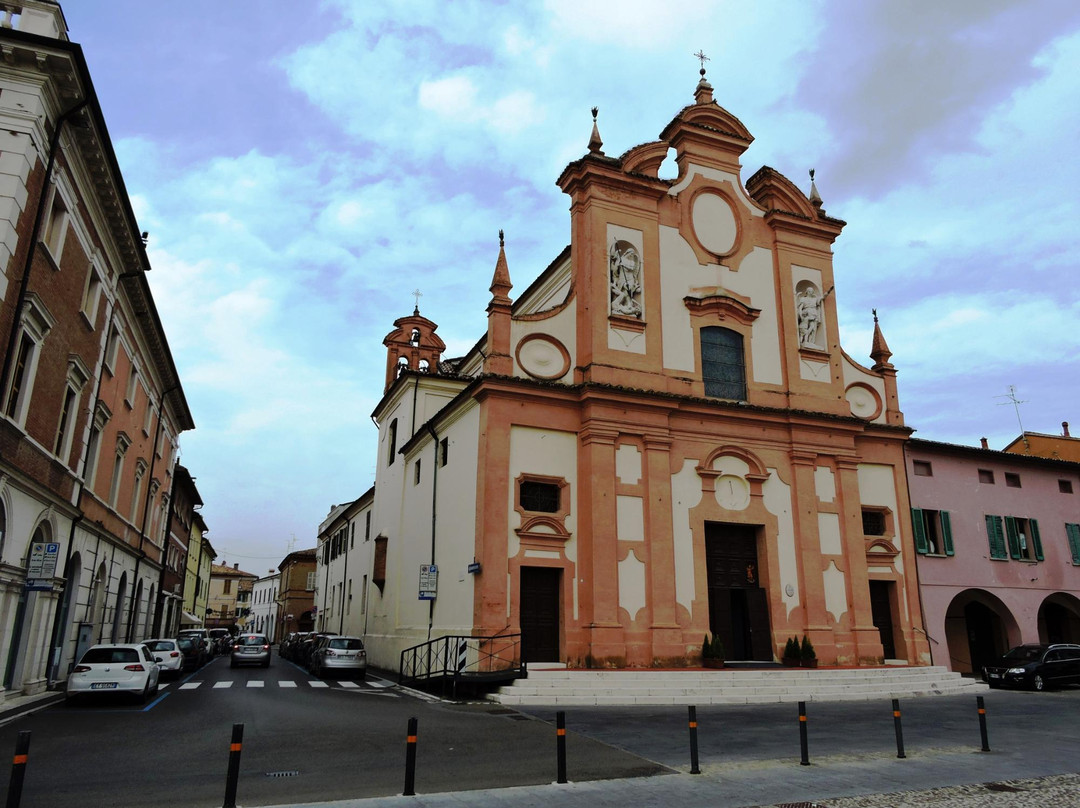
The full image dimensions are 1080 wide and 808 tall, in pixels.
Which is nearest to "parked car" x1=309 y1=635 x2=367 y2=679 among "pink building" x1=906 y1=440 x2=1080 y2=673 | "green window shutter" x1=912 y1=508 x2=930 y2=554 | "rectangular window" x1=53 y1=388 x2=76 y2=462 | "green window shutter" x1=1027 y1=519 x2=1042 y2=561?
"rectangular window" x1=53 y1=388 x2=76 y2=462

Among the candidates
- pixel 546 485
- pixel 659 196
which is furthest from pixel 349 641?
pixel 659 196

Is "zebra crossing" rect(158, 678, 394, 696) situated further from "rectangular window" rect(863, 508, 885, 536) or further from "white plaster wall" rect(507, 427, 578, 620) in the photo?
"rectangular window" rect(863, 508, 885, 536)

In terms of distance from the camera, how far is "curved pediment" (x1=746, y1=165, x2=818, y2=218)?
27594 mm

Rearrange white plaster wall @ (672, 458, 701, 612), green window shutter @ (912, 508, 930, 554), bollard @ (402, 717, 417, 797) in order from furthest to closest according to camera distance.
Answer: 1. green window shutter @ (912, 508, 930, 554)
2. white plaster wall @ (672, 458, 701, 612)
3. bollard @ (402, 717, 417, 797)

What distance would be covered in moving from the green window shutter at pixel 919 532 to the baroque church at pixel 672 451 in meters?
0.59

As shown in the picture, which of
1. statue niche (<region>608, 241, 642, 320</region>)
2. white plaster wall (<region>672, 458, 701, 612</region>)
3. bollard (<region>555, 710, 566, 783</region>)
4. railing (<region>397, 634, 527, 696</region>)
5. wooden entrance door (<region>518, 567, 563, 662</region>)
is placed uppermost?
statue niche (<region>608, 241, 642, 320</region>)

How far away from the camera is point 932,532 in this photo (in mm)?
27016

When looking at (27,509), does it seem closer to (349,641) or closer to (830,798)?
(349,641)

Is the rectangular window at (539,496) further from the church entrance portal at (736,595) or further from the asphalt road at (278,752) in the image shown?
the asphalt road at (278,752)

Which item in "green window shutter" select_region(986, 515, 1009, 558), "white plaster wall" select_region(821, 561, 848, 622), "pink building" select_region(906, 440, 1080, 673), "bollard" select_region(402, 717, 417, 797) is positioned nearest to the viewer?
"bollard" select_region(402, 717, 417, 797)

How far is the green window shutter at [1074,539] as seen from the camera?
29.1 meters

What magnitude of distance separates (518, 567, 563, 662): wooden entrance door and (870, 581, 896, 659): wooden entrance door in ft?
35.8

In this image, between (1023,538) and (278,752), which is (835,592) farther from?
(278,752)

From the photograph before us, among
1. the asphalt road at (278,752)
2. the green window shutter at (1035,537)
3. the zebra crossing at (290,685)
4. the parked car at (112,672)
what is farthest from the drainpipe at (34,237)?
the green window shutter at (1035,537)
